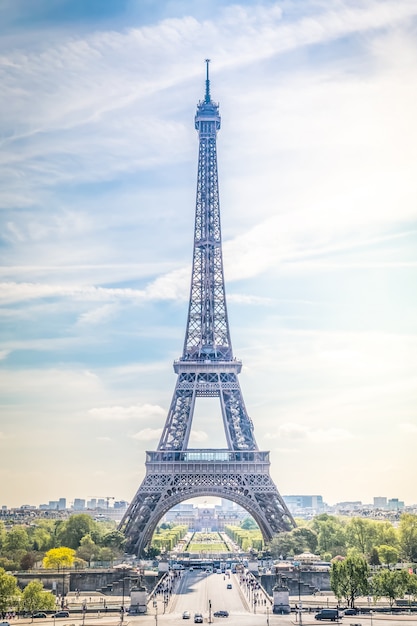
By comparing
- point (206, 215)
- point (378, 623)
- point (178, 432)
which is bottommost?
point (378, 623)

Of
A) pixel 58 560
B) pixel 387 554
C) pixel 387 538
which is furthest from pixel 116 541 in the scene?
pixel 387 538

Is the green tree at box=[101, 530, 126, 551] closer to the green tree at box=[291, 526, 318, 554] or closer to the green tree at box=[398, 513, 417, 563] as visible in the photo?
the green tree at box=[291, 526, 318, 554]

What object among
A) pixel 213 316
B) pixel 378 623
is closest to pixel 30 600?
pixel 378 623

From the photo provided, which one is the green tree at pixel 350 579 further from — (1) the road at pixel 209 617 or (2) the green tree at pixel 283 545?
(2) the green tree at pixel 283 545

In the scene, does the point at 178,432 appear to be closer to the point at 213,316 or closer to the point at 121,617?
the point at 213,316

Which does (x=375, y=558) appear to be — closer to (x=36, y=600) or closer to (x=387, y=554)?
(x=387, y=554)

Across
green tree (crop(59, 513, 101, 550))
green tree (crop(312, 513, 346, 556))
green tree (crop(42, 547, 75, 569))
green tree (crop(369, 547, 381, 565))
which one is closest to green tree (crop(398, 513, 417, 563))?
green tree (crop(312, 513, 346, 556))
